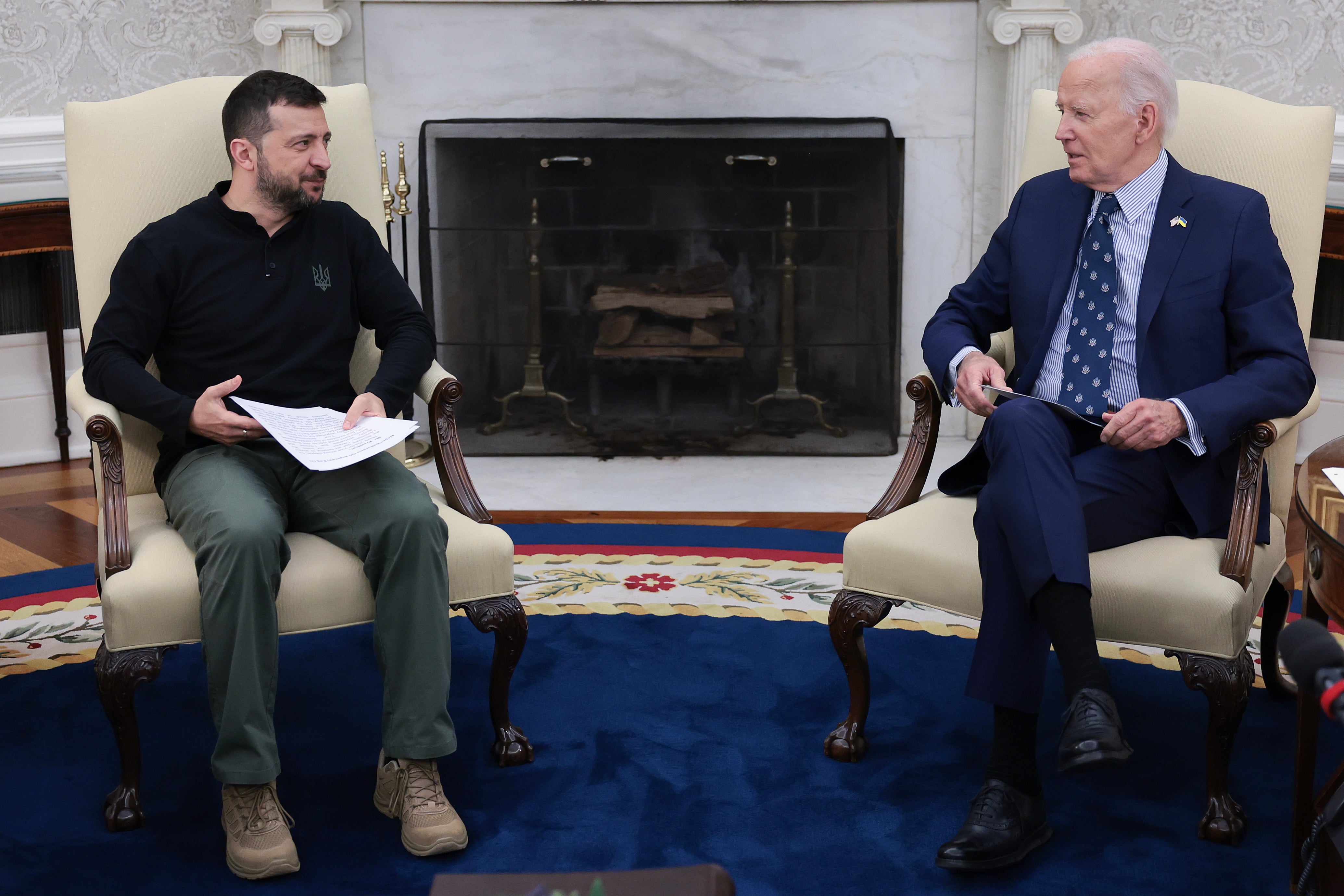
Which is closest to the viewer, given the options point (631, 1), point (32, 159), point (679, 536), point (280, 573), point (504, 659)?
point (280, 573)

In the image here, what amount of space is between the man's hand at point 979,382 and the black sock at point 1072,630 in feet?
1.22

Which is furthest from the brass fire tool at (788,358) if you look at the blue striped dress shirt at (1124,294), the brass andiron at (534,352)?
the blue striped dress shirt at (1124,294)

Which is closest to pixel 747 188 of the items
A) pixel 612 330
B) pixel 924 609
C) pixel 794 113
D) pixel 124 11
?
pixel 794 113

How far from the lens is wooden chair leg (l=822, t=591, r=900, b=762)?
206cm

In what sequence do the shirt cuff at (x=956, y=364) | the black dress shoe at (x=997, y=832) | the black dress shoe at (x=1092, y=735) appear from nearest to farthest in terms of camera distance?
1. the black dress shoe at (x=1092, y=735)
2. the black dress shoe at (x=997, y=832)
3. the shirt cuff at (x=956, y=364)

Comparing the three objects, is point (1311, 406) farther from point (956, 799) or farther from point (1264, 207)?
point (956, 799)

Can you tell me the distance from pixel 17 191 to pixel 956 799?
2.99 metres

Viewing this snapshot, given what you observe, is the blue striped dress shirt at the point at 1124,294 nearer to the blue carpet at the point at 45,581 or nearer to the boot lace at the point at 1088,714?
the boot lace at the point at 1088,714

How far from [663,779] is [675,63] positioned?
8.35 ft

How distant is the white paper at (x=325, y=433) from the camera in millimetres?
1911

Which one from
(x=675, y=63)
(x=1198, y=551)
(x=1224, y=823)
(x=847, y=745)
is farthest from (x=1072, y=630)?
(x=675, y=63)

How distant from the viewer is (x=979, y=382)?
81.4 inches

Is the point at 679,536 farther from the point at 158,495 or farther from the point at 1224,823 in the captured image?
the point at 1224,823

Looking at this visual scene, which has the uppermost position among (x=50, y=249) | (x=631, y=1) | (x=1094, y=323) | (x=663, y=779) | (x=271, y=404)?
(x=631, y=1)
